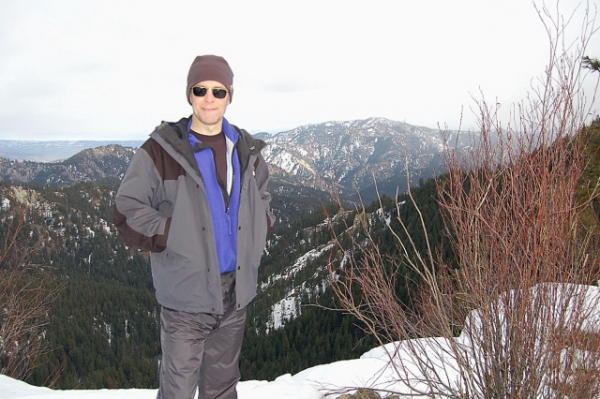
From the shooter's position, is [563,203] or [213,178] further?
[213,178]

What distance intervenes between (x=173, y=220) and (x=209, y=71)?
1.14 m

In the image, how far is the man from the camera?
8.09 feet

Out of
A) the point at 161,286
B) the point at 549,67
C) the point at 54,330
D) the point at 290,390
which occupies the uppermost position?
the point at 549,67

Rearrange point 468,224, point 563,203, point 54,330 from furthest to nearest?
point 54,330, point 468,224, point 563,203

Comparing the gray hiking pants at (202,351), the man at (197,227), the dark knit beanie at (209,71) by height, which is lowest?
the gray hiking pants at (202,351)

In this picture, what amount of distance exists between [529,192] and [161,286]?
8.47 feet

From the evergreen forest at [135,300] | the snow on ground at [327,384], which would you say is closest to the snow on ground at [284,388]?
the snow on ground at [327,384]

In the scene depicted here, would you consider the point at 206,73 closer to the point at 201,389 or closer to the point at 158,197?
the point at 158,197

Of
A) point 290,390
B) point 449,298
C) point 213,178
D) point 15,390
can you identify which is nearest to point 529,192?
point 449,298

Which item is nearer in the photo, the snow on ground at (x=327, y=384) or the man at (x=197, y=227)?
the man at (x=197, y=227)

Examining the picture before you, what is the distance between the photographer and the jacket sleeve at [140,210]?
93.8 inches

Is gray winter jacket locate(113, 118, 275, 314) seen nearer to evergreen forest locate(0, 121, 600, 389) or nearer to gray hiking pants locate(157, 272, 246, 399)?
gray hiking pants locate(157, 272, 246, 399)

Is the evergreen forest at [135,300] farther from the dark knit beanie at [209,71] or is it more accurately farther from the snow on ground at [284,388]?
the dark knit beanie at [209,71]

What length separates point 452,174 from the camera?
2.55 meters
